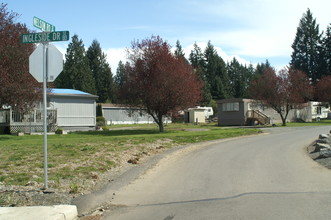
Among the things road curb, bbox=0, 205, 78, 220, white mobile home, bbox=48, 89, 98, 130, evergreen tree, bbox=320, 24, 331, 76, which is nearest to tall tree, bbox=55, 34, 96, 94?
white mobile home, bbox=48, 89, 98, 130

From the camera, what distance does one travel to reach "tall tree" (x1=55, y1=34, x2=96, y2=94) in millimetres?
74000

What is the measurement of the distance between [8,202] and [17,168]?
147 inches

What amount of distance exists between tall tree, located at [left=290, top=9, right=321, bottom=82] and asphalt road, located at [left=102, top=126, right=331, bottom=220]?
79667 mm

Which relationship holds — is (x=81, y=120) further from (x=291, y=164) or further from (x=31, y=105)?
(x=291, y=164)

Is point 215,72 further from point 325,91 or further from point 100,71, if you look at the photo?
point 325,91

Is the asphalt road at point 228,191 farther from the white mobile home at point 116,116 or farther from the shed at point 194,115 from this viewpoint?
the white mobile home at point 116,116

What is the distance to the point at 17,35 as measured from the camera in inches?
883

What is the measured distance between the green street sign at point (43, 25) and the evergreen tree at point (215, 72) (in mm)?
82814

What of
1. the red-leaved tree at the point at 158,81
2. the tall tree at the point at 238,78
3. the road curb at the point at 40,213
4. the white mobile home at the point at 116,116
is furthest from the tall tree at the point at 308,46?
the road curb at the point at 40,213

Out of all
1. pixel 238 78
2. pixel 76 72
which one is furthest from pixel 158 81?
pixel 238 78

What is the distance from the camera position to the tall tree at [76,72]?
74000mm

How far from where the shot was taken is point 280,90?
43.0m

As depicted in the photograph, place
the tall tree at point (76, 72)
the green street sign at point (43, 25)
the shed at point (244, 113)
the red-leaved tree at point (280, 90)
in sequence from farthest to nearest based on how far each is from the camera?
the tall tree at point (76, 72)
the shed at point (244, 113)
the red-leaved tree at point (280, 90)
the green street sign at point (43, 25)

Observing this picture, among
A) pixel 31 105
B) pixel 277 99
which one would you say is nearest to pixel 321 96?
pixel 277 99
